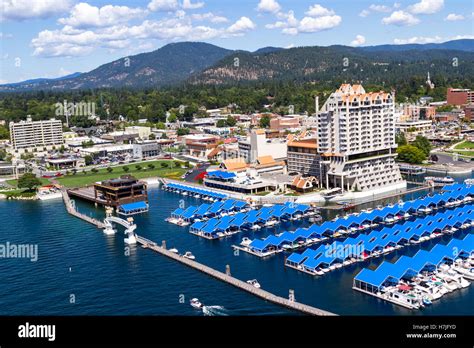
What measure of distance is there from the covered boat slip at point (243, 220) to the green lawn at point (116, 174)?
1409 cm

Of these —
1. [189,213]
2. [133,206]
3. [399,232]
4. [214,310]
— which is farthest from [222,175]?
[214,310]

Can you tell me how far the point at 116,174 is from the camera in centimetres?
4119

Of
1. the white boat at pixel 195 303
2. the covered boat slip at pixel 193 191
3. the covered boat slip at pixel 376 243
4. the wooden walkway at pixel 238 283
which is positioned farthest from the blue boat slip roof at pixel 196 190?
the white boat at pixel 195 303

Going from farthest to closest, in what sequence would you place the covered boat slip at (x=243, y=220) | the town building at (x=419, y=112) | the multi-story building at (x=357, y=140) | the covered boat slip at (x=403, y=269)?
the town building at (x=419, y=112)
the multi-story building at (x=357, y=140)
the covered boat slip at (x=243, y=220)
the covered boat slip at (x=403, y=269)

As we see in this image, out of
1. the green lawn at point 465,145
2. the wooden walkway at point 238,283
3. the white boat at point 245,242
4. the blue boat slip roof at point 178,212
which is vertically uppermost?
the green lawn at point 465,145

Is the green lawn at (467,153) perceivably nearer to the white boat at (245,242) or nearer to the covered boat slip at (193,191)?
the covered boat slip at (193,191)

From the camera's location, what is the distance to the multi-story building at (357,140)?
105 feet

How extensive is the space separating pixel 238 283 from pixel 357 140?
17600mm

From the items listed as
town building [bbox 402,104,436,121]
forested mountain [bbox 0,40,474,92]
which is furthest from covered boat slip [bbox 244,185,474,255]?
forested mountain [bbox 0,40,474,92]

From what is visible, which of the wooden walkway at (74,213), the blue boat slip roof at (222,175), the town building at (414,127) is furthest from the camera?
the town building at (414,127)

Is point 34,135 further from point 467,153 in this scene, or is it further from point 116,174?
point 467,153

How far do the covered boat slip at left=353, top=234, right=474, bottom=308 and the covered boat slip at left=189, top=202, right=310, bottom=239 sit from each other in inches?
339
